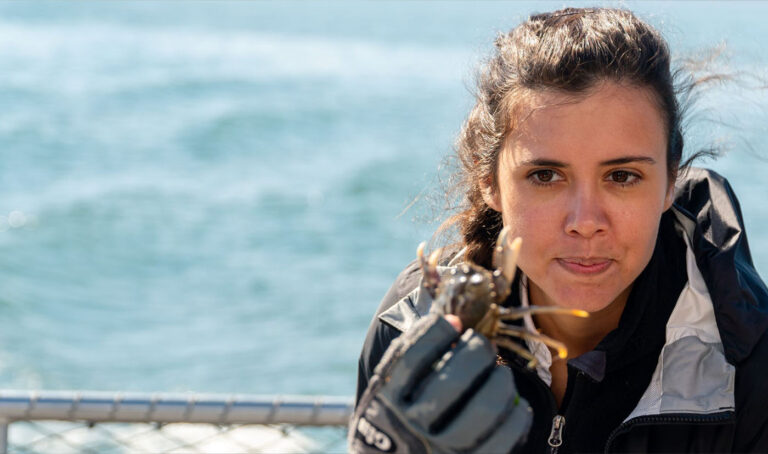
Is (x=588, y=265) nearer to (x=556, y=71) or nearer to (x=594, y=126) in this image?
(x=594, y=126)

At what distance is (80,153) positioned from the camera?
1265 centimetres

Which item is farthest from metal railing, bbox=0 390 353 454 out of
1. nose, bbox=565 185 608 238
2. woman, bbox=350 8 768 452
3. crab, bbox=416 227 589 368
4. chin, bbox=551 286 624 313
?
crab, bbox=416 227 589 368

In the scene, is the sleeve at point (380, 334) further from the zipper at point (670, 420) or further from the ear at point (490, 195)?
the zipper at point (670, 420)

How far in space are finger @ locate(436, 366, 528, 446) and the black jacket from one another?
63 centimetres

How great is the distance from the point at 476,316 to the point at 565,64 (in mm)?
713

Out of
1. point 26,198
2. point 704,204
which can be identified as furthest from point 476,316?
point 26,198

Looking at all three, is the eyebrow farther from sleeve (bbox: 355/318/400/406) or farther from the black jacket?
sleeve (bbox: 355/318/400/406)

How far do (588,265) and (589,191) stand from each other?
0.50 ft

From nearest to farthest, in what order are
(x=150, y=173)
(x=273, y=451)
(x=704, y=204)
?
(x=704, y=204)
(x=273, y=451)
(x=150, y=173)

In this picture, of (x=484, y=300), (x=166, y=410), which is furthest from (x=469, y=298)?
(x=166, y=410)

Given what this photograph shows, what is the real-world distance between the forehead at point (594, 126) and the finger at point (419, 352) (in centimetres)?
61

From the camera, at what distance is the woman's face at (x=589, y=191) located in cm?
183

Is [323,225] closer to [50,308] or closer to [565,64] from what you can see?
[50,308]

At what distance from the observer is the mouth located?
1.86m
